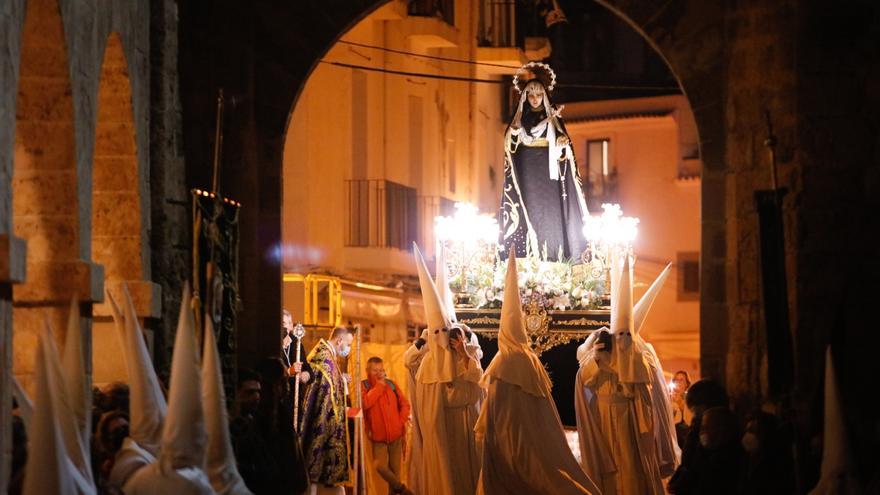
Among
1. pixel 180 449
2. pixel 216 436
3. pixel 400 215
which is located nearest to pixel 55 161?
Result: pixel 216 436

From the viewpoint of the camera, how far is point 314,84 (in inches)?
1056

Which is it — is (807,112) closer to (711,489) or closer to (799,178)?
(799,178)

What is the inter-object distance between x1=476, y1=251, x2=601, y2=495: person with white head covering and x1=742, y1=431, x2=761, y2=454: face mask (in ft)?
12.6

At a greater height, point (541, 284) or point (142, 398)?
point (541, 284)

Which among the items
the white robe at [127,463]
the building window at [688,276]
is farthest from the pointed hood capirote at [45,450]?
the building window at [688,276]

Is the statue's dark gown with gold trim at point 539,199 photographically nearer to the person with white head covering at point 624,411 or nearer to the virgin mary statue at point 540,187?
the virgin mary statue at point 540,187

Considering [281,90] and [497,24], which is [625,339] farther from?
[497,24]

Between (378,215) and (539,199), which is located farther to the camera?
(378,215)

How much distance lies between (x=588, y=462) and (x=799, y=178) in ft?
11.0

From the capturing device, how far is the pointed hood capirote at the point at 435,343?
56.7 feet

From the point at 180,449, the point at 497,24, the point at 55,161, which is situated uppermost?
the point at 497,24

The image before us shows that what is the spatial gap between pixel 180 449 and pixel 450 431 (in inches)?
312

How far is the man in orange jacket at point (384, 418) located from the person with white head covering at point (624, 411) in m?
2.40

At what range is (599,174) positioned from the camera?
42.0 metres
